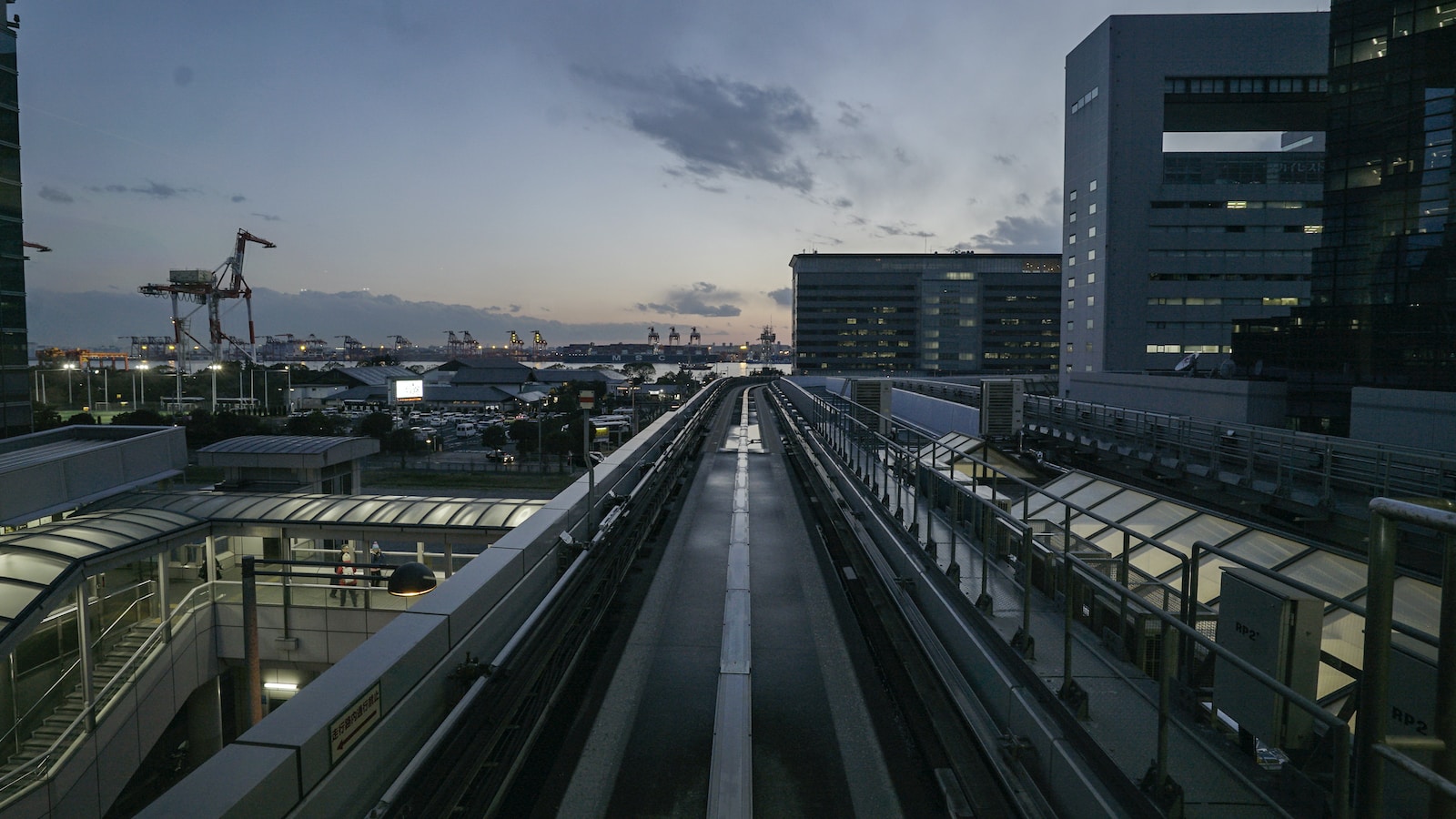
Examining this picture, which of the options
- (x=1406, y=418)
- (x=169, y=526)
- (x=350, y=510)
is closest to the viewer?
(x=169, y=526)

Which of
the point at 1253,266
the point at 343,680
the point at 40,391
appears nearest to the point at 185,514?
the point at 343,680

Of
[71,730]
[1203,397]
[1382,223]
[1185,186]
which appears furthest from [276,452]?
[1185,186]

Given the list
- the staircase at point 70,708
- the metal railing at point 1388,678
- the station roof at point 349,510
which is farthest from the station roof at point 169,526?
the metal railing at point 1388,678

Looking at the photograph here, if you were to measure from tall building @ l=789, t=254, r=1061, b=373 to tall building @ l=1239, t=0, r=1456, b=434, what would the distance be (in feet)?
302

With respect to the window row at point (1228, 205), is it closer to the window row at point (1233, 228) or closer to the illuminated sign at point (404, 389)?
the window row at point (1233, 228)

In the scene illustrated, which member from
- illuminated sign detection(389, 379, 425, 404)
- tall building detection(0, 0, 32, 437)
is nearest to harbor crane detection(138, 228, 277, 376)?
illuminated sign detection(389, 379, 425, 404)

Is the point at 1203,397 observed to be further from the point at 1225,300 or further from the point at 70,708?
the point at 70,708

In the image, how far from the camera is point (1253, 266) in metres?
48.2

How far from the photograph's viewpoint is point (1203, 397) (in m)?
25.7

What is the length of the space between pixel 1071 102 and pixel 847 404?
48.0 meters

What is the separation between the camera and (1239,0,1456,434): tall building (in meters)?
20.2

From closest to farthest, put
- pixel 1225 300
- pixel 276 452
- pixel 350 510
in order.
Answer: pixel 350 510, pixel 276 452, pixel 1225 300

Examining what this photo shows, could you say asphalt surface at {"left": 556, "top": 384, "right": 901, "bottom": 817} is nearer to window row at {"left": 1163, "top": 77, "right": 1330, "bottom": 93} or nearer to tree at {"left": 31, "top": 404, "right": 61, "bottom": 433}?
tree at {"left": 31, "top": 404, "right": 61, "bottom": 433}

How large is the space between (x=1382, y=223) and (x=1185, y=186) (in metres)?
28.7
